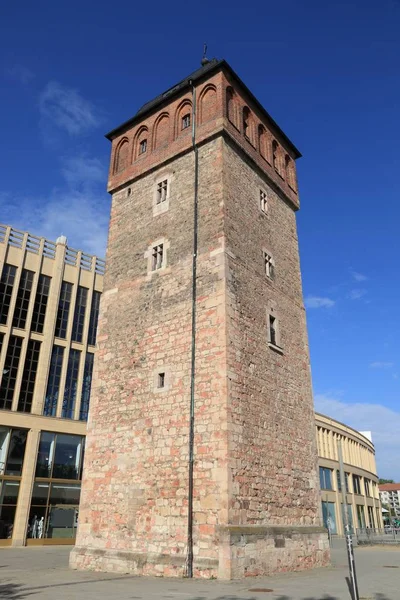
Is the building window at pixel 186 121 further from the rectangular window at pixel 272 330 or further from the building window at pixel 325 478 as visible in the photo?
the building window at pixel 325 478

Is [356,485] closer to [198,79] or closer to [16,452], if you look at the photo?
[16,452]

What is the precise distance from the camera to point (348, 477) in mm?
44594

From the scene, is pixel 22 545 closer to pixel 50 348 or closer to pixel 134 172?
pixel 50 348

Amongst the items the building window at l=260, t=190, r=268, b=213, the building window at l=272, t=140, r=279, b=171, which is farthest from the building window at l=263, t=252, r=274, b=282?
the building window at l=272, t=140, r=279, b=171

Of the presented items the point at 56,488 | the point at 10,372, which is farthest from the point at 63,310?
the point at 56,488

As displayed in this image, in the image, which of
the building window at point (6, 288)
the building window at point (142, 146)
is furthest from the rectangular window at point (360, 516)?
the building window at point (142, 146)

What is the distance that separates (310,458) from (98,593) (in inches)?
334

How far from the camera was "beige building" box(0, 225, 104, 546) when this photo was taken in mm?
24344

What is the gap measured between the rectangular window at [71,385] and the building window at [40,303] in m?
2.54

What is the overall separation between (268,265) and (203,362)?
5051 mm

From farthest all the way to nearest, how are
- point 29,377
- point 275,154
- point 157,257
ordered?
point 29,377 → point 275,154 → point 157,257

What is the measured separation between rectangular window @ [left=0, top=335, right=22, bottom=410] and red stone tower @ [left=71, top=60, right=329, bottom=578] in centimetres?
1143

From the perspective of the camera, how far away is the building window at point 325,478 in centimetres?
4006

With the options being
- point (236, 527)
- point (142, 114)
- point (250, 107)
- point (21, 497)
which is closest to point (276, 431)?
point (236, 527)
